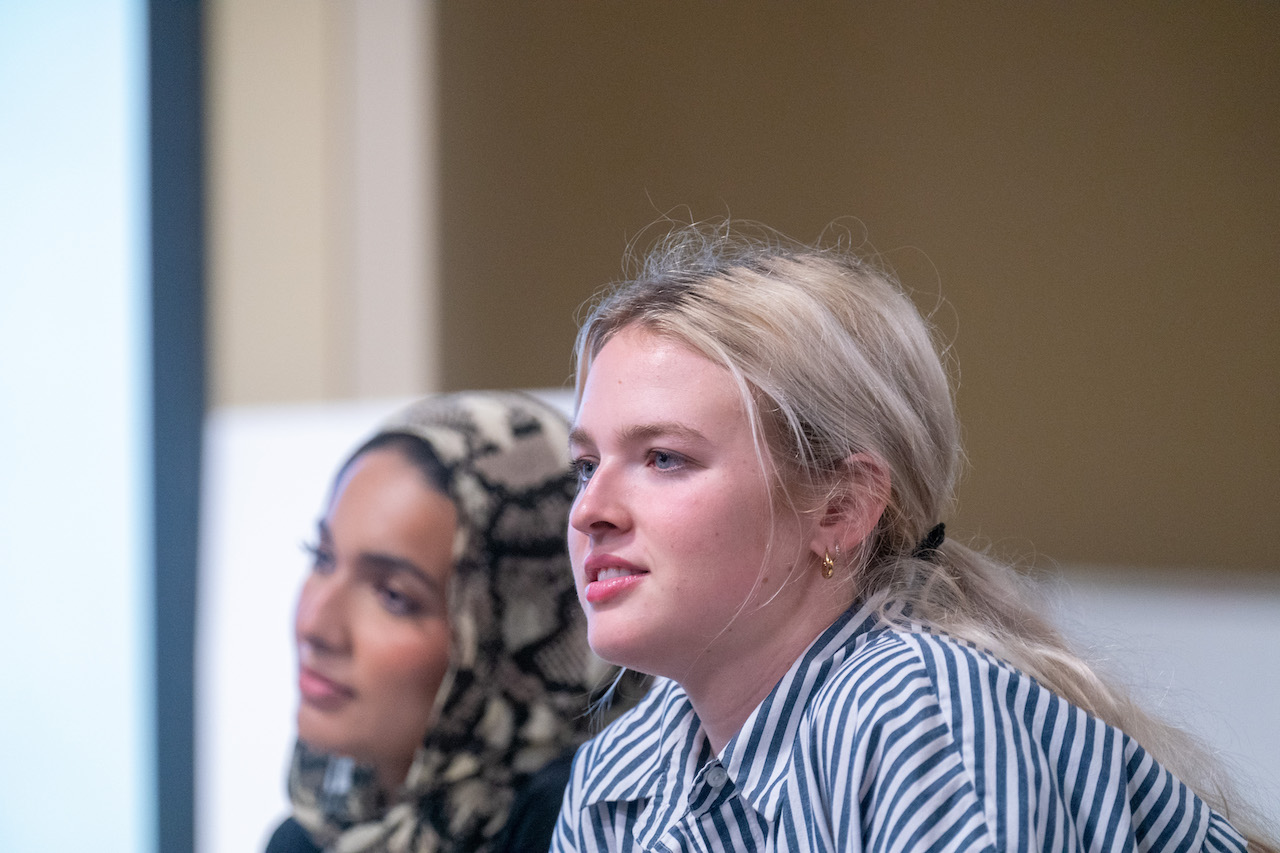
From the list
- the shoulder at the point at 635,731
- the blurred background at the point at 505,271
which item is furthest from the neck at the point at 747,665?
the blurred background at the point at 505,271

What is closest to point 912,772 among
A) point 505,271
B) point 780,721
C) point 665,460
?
point 780,721

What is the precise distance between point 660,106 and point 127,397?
1145 millimetres

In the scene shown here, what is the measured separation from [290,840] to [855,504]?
930 millimetres

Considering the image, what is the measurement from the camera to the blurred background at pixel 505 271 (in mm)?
1294

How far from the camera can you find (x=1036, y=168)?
1369mm

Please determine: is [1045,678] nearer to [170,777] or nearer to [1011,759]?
[1011,759]

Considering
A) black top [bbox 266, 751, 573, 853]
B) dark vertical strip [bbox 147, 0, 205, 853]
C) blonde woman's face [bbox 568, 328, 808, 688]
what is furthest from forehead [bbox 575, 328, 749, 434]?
dark vertical strip [bbox 147, 0, 205, 853]

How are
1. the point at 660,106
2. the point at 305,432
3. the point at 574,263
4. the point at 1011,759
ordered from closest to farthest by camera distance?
the point at 1011,759 < the point at 660,106 < the point at 574,263 < the point at 305,432

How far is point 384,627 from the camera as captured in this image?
133 cm

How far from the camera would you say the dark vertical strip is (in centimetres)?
205

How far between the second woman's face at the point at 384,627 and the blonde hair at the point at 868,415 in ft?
1.49

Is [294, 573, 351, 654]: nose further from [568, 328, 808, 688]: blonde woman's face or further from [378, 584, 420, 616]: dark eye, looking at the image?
[568, 328, 808, 688]: blonde woman's face

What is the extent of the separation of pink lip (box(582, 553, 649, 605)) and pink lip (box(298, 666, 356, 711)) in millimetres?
584

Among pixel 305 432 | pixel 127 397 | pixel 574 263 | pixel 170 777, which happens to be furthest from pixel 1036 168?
pixel 170 777
